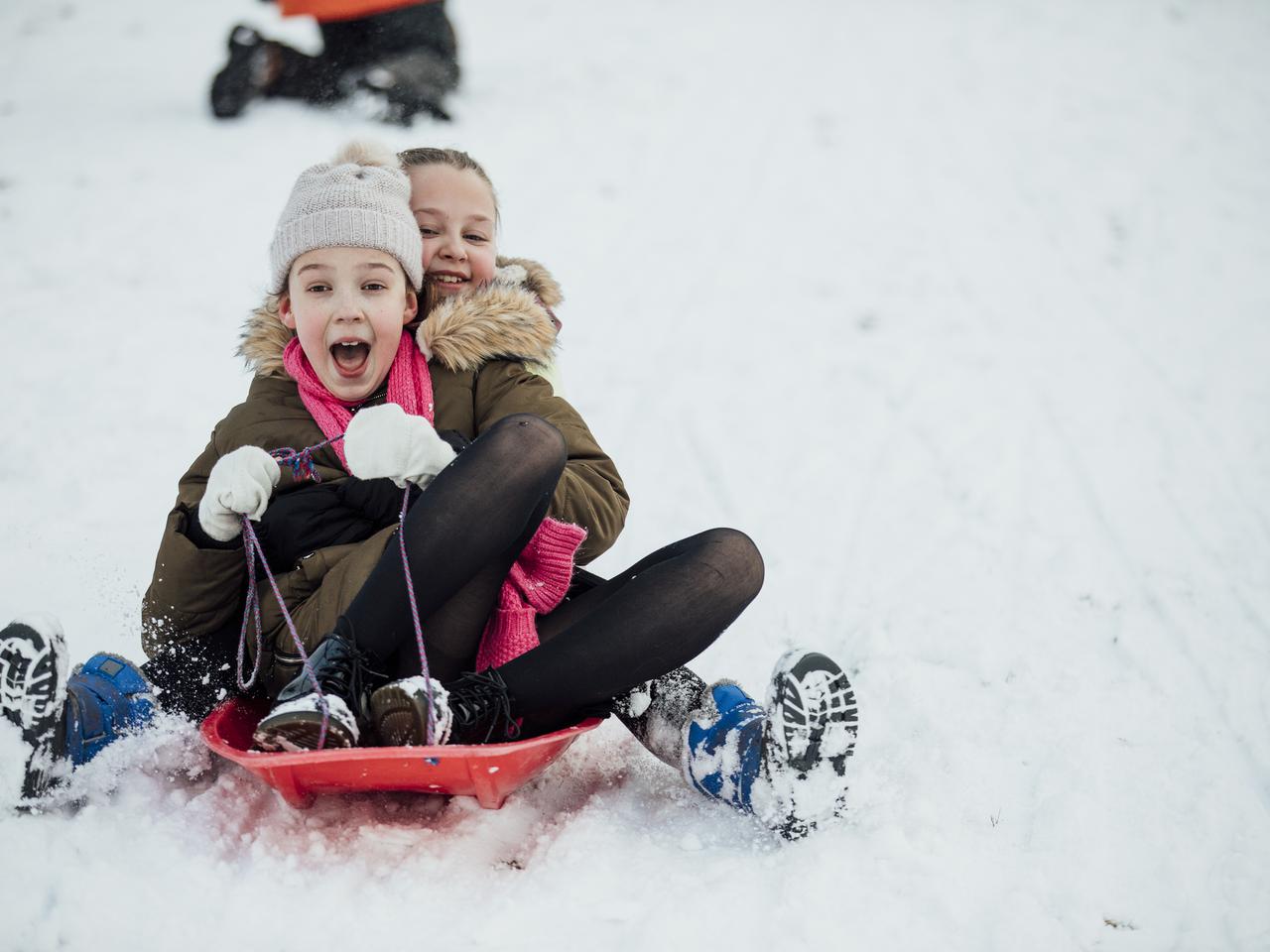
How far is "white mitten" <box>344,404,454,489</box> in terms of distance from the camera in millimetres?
1734

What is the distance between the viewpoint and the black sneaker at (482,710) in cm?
170

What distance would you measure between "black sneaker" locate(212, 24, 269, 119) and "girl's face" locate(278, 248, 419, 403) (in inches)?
155

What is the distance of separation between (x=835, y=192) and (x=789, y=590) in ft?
10.8

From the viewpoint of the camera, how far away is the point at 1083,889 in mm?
1724

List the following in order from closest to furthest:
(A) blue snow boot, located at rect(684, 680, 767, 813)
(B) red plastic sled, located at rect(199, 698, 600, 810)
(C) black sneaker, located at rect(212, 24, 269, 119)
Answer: (B) red plastic sled, located at rect(199, 698, 600, 810), (A) blue snow boot, located at rect(684, 680, 767, 813), (C) black sneaker, located at rect(212, 24, 269, 119)

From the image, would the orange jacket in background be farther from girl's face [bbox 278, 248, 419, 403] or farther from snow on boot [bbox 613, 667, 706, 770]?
snow on boot [bbox 613, 667, 706, 770]

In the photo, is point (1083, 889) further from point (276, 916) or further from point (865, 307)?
point (865, 307)

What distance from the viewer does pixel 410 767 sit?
1.56 meters

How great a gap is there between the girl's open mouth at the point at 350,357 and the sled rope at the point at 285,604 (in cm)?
16

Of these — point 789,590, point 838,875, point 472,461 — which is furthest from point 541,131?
point 838,875

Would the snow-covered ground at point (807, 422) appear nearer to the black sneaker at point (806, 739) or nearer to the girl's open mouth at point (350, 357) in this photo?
the black sneaker at point (806, 739)

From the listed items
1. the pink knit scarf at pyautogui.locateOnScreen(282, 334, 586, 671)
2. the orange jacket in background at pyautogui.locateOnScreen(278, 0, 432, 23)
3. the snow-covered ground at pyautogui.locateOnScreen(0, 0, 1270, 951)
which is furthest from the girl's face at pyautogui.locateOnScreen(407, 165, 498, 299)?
the orange jacket in background at pyautogui.locateOnScreen(278, 0, 432, 23)

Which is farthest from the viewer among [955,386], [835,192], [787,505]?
[835,192]

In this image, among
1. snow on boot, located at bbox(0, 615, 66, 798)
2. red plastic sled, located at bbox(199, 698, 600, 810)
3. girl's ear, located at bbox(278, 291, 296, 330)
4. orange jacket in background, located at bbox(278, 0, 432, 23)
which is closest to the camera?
red plastic sled, located at bbox(199, 698, 600, 810)
